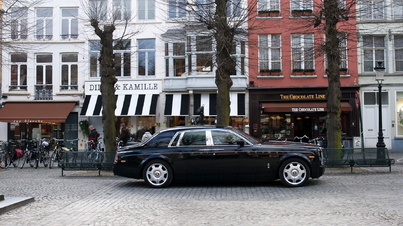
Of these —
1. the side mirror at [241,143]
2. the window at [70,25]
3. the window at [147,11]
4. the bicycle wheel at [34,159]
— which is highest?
the window at [147,11]

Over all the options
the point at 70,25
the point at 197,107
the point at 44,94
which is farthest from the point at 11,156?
the point at 70,25

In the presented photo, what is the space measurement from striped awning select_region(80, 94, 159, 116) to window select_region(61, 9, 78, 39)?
4034 mm

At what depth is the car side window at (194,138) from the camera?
1128 centimetres

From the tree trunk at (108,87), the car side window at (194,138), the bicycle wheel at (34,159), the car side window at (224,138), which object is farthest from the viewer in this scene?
the bicycle wheel at (34,159)

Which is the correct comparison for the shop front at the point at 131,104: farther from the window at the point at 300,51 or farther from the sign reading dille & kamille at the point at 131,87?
the window at the point at 300,51

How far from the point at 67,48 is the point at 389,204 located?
21979 mm

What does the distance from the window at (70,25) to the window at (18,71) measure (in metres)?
2.86

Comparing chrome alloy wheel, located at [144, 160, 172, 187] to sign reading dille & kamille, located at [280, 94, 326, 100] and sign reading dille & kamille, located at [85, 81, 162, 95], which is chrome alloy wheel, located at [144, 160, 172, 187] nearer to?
sign reading dille & kamille, located at [85, 81, 162, 95]

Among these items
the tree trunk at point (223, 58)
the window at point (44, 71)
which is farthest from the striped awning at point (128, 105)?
the tree trunk at point (223, 58)

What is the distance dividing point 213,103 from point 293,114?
15.7ft

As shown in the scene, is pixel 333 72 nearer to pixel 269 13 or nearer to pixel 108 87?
pixel 108 87

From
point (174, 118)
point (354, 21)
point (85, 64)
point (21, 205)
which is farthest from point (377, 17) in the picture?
point (21, 205)

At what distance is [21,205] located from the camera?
8.89m

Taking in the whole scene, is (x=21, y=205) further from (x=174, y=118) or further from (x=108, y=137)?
(x=174, y=118)
